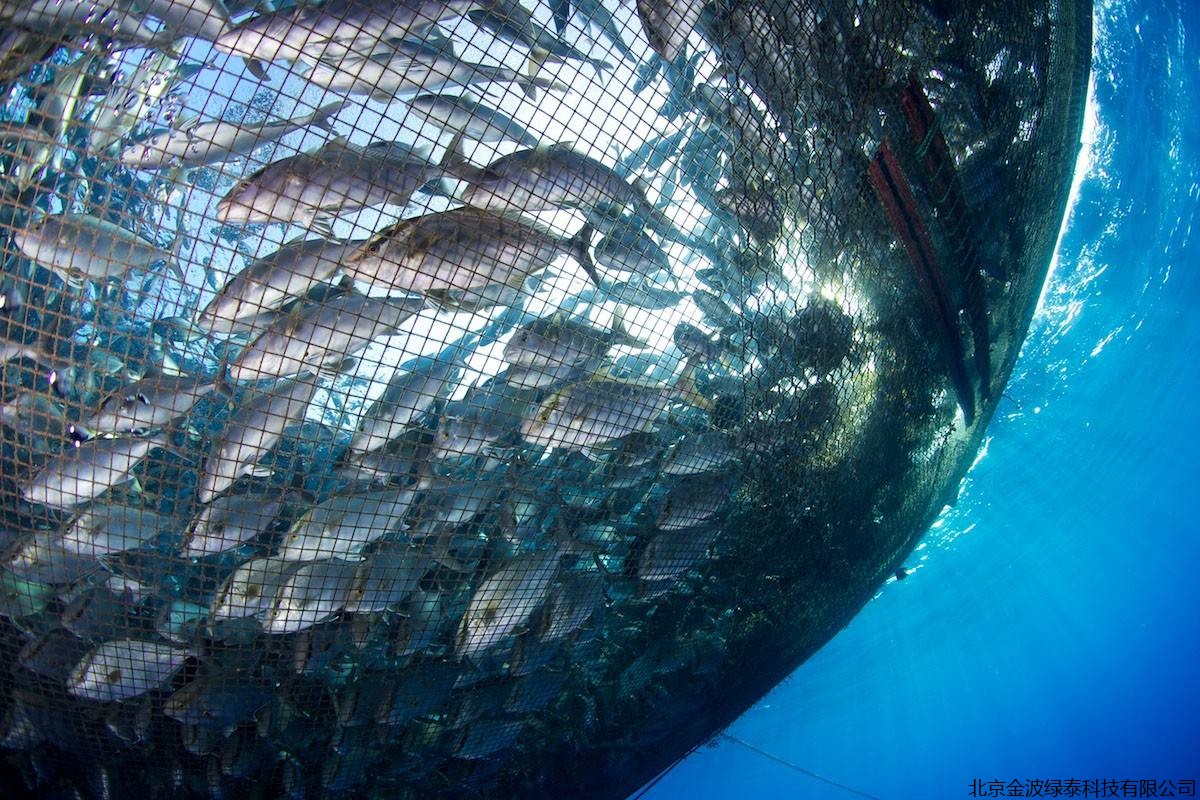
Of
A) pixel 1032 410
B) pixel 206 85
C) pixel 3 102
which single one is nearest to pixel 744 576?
pixel 206 85

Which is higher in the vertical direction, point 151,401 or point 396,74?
point 396,74

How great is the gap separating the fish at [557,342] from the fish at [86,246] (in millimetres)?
1011

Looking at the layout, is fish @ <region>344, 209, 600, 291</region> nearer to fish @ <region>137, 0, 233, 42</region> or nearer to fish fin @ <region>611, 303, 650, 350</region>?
fish fin @ <region>611, 303, 650, 350</region>

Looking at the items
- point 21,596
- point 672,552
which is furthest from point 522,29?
point 21,596

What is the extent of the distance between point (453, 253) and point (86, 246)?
3.26 feet

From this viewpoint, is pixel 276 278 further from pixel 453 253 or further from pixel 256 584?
pixel 256 584

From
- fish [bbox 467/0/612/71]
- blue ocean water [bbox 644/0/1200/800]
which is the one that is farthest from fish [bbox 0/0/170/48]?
blue ocean water [bbox 644/0/1200/800]

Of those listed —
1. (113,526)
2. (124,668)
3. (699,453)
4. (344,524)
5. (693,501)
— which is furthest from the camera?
(693,501)

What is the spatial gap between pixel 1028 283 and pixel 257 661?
5067mm

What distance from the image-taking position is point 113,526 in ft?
6.61

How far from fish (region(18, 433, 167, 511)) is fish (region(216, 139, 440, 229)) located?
84cm

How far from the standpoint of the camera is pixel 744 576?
3.55 m

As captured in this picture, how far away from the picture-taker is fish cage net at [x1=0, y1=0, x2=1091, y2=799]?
1669 mm

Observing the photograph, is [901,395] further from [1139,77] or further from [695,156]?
[1139,77]
